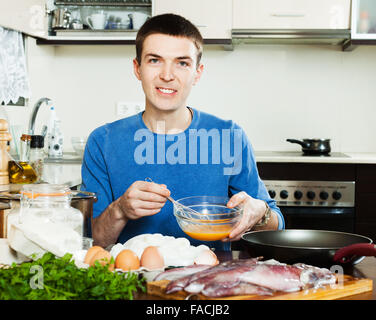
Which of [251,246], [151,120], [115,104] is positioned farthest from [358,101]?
[251,246]

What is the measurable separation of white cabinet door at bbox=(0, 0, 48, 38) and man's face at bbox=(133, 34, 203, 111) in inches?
47.7

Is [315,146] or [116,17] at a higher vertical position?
[116,17]

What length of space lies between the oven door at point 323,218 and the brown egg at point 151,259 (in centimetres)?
190

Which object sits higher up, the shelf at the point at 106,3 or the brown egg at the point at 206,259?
the shelf at the point at 106,3

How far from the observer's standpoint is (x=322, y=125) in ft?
10.9

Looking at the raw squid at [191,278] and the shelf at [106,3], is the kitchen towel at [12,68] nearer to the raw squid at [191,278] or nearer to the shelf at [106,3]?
the shelf at [106,3]

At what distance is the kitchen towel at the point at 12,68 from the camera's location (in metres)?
2.77

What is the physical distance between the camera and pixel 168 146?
1696mm

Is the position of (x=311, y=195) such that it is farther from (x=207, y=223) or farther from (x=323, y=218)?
(x=207, y=223)

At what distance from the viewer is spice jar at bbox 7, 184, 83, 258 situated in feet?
3.12

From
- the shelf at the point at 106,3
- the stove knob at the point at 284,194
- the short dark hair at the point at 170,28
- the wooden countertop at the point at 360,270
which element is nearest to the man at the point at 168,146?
the short dark hair at the point at 170,28

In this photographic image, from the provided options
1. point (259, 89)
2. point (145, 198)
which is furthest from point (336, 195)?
point (145, 198)

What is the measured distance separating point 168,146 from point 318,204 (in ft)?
4.51

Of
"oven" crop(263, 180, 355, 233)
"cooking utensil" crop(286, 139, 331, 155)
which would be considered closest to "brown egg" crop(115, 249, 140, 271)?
"oven" crop(263, 180, 355, 233)
